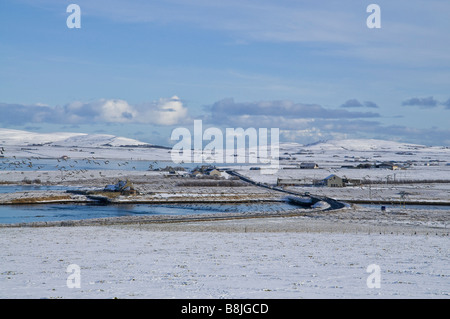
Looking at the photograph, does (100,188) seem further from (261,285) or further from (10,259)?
(261,285)

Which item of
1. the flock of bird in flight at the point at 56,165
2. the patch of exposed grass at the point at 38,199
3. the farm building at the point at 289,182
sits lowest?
the patch of exposed grass at the point at 38,199

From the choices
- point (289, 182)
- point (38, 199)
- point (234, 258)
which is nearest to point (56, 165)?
point (289, 182)

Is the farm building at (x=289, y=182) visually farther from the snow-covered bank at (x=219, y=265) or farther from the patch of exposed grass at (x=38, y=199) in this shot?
the snow-covered bank at (x=219, y=265)

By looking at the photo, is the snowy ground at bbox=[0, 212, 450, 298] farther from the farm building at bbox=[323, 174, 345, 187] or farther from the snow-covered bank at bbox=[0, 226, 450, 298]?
the farm building at bbox=[323, 174, 345, 187]

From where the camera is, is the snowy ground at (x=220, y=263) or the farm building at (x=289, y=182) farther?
the farm building at (x=289, y=182)

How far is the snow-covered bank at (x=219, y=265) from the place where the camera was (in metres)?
14.0

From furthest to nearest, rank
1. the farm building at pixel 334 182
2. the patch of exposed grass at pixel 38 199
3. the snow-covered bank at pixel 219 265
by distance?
1. the farm building at pixel 334 182
2. the patch of exposed grass at pixel 38 199
3. the snow-covered bank at pixel 219 265

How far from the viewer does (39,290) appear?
1376 centimetres

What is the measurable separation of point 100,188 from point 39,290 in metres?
53.9

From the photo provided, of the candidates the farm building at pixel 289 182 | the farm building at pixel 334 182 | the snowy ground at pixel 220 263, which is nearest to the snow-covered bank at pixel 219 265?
the snowy ground at pixel 220 263

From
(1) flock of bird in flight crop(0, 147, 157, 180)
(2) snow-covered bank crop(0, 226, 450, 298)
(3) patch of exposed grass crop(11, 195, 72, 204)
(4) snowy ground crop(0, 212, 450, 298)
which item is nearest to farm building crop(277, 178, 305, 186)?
(1) flock of bird in flight crop(0, 147, 157, 180)

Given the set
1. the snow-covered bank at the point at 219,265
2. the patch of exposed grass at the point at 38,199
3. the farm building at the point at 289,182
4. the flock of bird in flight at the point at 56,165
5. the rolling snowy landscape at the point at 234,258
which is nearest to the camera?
the snow-covered bank at the point at 219,265
